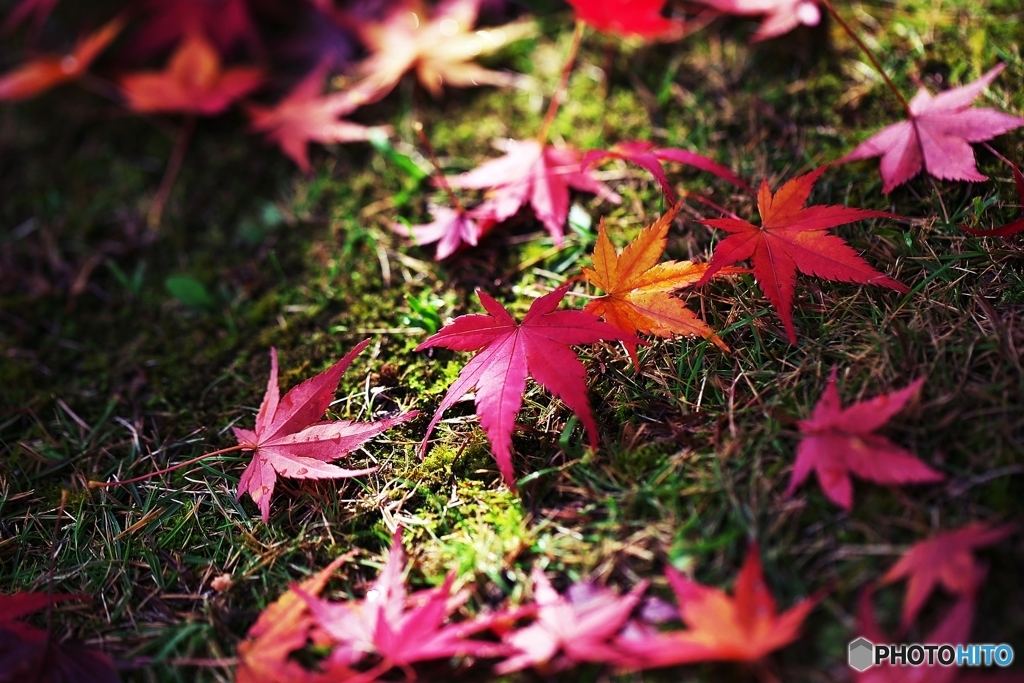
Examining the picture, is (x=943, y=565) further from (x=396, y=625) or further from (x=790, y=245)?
(x=396, y=625)

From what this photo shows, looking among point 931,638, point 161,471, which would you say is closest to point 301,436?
point 161,471

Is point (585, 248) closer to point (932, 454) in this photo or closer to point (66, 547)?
point (932, 454)

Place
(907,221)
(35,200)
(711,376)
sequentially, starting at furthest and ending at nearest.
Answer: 1. (35,200)
2. (907,221)
3. (711,376)

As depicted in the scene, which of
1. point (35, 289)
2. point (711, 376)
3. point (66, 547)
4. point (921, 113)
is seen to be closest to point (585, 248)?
point (711, 376)

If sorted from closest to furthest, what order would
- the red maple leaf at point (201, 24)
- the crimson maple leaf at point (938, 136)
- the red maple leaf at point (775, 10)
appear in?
the crimson maple leaf at point (938, 136)
the red maple leaf at point (775, 10)
the red maple leaf at point (201, 24)

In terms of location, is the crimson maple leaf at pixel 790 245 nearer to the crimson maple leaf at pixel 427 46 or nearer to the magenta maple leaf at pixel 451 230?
the magenta maple leaf at pixel 451 230

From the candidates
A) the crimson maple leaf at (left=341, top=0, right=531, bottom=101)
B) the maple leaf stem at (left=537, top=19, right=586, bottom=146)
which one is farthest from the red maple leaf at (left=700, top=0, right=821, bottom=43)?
the crimson maple leaf at (left=341, top=0, right=531, bottom=101)

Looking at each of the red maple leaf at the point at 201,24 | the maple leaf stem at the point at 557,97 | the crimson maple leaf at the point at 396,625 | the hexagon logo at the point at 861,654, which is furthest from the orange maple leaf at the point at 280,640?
the red maple leaf at the point at 201,24
